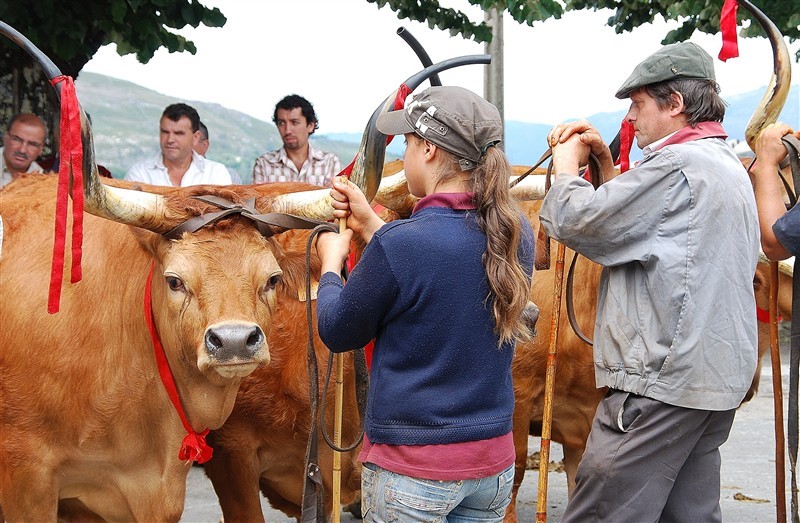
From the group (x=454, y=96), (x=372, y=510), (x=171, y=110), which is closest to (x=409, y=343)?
(x=372, y=510)

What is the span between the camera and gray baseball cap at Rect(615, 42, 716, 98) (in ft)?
10.1

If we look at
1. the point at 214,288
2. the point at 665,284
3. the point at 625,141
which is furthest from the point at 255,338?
the point at 625,141

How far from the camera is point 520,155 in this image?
11789mm

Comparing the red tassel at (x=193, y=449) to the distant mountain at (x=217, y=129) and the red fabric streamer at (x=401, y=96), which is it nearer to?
the red fabric streamer at (x=401, y=96)

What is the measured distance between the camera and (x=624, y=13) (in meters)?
7.91

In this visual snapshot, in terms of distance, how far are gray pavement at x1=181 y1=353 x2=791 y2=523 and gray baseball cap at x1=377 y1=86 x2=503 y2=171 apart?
389 cm

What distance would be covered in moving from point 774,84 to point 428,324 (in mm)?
2041

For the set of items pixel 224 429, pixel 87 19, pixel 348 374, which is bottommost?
pixel 224 429

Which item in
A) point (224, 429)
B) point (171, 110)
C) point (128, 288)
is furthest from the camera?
point (171, 110)

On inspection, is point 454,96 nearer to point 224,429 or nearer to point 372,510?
point 372,510

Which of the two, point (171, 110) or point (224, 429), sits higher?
point (171, 110)

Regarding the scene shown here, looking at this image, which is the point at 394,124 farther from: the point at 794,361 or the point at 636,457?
the point at 794,361

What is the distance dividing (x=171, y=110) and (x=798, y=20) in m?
4.82

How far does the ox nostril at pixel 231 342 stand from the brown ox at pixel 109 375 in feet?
1.03
